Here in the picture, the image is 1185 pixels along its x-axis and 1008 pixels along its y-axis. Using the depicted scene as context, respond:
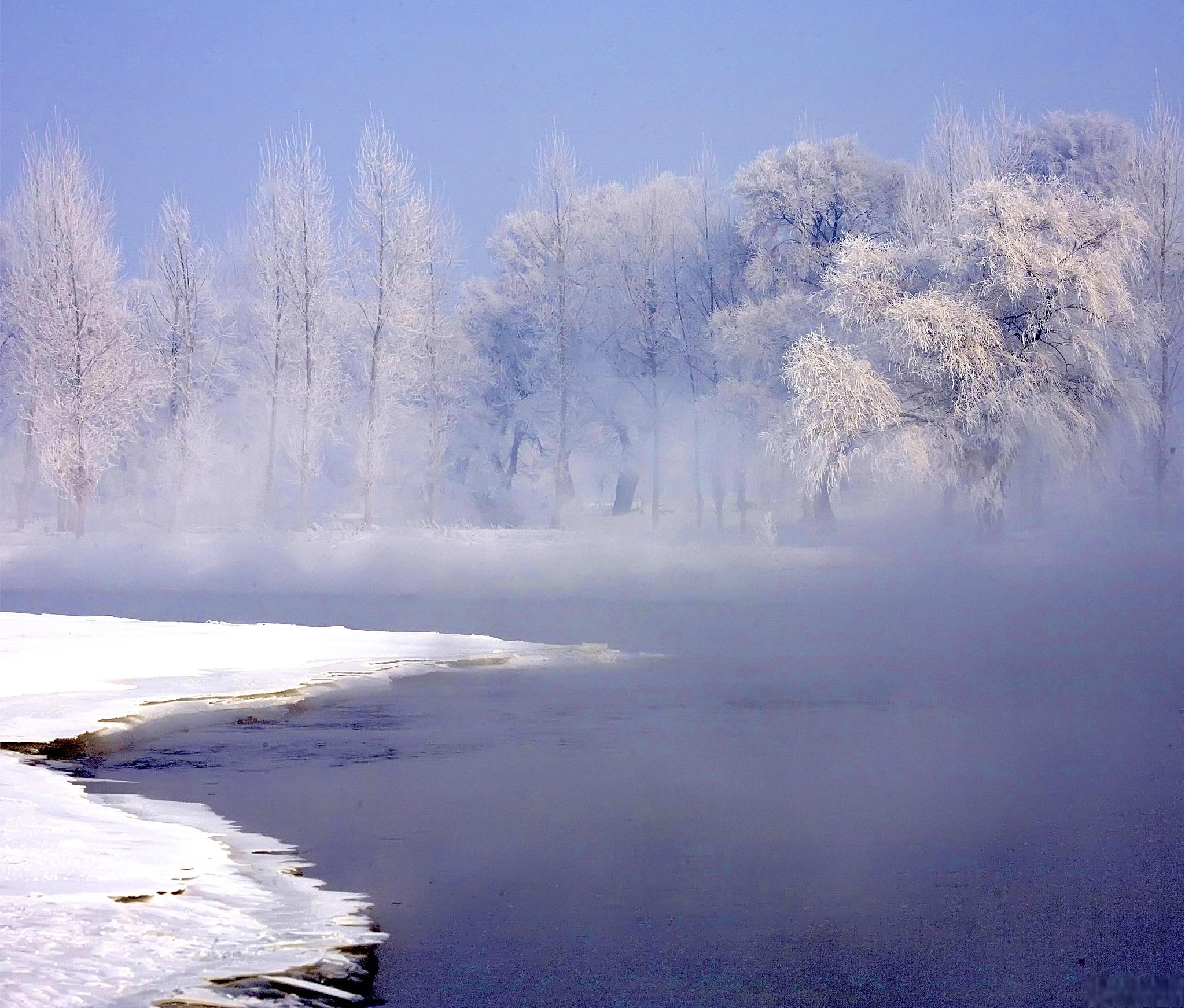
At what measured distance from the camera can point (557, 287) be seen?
143ft

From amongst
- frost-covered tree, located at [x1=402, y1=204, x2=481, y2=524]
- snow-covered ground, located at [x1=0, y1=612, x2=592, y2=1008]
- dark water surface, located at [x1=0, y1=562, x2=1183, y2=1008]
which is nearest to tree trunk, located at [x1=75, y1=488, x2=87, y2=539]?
frost-covered tree, located at [x1=402, y1=204, x2=481, y2=524]

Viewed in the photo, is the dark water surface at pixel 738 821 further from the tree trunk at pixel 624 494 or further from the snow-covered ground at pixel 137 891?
the tree trunk at pixel 624 494

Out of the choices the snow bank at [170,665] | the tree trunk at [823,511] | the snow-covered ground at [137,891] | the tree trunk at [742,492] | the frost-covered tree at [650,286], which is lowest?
the snow-covered ground at [137,891]

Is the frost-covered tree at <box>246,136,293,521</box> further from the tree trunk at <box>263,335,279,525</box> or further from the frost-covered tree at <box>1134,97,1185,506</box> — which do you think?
the frost-covered tree at <box>1134,97,1185,506</box>

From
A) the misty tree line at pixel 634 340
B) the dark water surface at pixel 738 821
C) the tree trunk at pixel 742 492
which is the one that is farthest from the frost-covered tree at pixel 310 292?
the dark water surface at pixel 738 821

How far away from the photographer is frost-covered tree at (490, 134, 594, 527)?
42.9m

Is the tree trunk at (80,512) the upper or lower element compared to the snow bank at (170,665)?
upper

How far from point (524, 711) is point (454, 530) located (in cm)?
2367

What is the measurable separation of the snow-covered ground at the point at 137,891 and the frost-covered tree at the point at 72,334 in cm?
2699

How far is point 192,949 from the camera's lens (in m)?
5.99

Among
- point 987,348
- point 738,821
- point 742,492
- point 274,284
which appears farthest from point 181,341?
point 738,821

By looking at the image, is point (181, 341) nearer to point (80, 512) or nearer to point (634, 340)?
point (80, 512)

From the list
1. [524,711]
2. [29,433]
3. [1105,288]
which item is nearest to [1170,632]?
[1105,288]

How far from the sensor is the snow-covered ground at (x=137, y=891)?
18.4 ft
